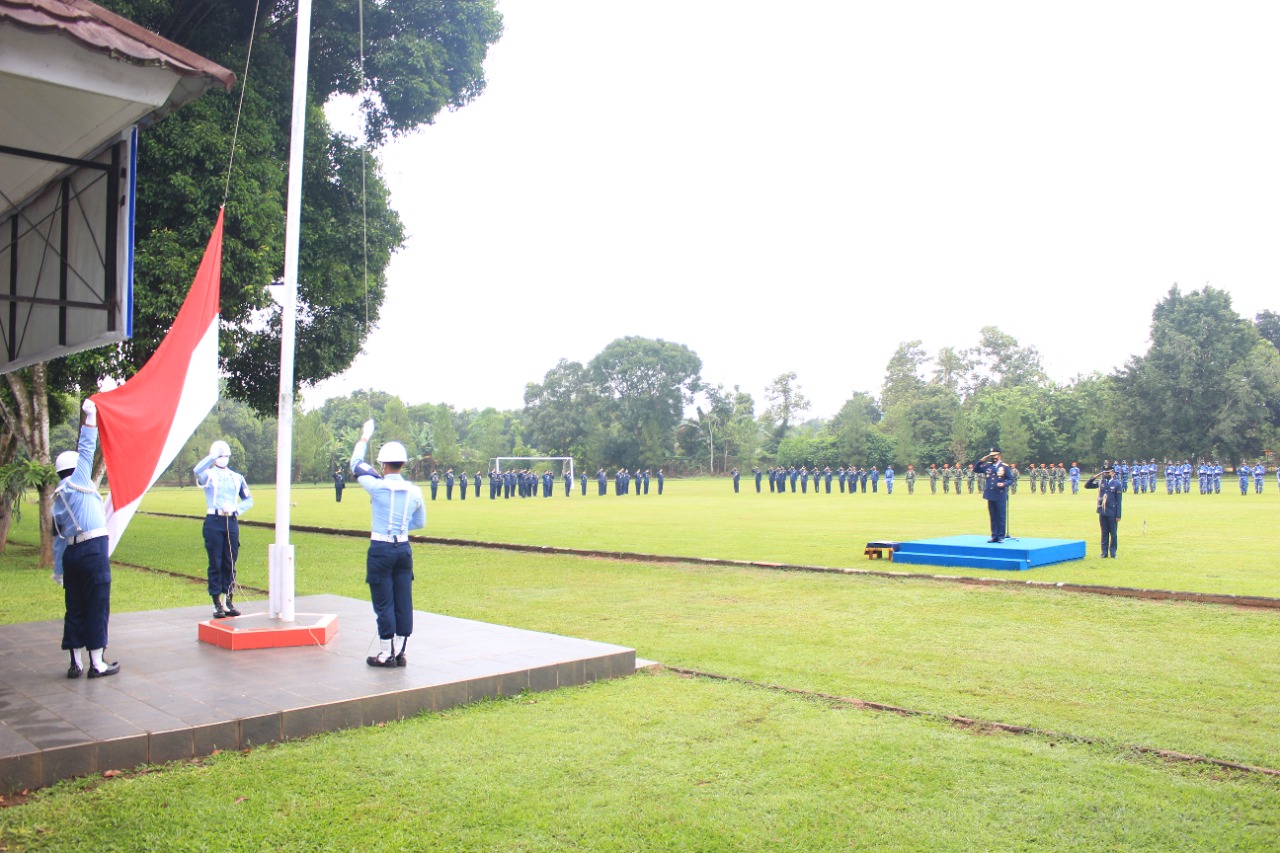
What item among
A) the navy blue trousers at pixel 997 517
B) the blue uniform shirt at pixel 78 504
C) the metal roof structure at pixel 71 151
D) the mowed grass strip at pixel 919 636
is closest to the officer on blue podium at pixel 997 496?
the navy blue trousers at pixel 997 517

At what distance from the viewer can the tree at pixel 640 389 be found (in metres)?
76.8

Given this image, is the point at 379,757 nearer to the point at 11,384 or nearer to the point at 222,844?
the point at 222,844

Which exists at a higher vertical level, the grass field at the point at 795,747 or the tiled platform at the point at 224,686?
the tiled platform at the point at 224,686

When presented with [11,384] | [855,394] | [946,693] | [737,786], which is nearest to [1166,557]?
[946,693]

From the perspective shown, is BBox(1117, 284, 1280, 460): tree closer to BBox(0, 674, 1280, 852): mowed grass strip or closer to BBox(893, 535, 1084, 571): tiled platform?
BBox(893, 535, 1084, 571): tiled platform

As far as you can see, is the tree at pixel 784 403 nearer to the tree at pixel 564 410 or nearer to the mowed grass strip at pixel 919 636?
the tree at pixel 564 410

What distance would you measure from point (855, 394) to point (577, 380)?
24066 millimetres

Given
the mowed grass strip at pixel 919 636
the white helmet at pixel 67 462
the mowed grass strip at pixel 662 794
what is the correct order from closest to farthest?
the mowed grass strip at pixel 662 794 → the mowed grass strip at pixel 919 636 → the white helmet at pixel 67 462

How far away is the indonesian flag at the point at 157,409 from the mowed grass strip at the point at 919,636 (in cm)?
391

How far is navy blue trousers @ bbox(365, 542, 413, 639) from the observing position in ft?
22.2

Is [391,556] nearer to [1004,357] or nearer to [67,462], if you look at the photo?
[67,462]

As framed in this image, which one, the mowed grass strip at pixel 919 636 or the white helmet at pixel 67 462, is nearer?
the mowed grass strip at pixel 919 636

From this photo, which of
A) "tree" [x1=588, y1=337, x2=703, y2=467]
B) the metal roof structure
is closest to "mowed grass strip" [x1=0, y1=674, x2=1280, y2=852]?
the metal roof structure

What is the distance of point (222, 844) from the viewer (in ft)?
13.1
